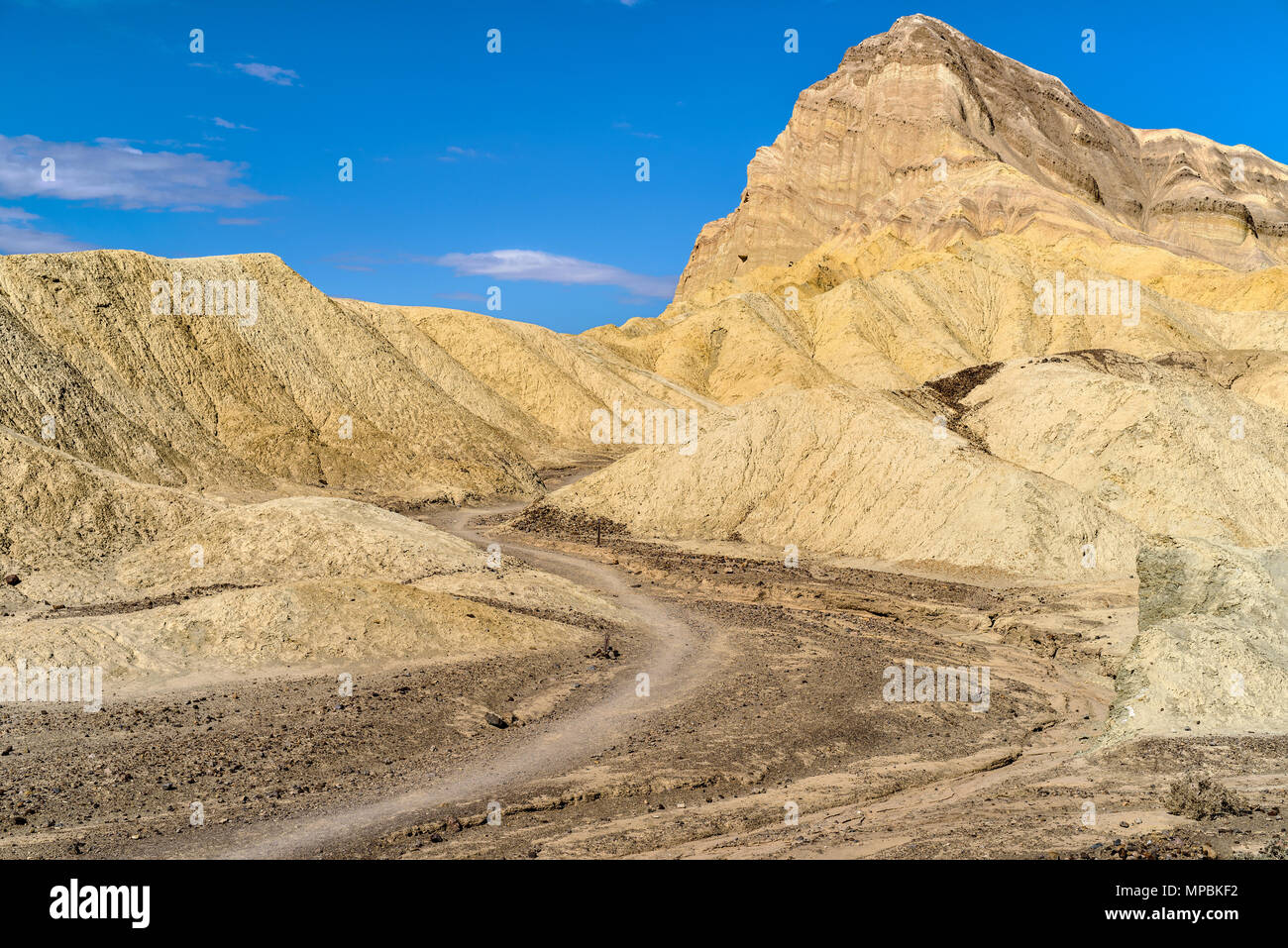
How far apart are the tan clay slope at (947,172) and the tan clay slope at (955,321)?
10591 millimetres

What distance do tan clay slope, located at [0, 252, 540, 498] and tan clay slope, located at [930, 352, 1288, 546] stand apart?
82.1 ft

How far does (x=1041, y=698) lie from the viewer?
1830 cm

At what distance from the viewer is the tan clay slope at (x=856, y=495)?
29.8m

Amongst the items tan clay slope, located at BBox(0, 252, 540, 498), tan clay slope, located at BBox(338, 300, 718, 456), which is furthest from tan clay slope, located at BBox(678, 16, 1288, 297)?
tan clay slope, located at BBox(0, 252, 540, 498)

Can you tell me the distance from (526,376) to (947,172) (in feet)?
181

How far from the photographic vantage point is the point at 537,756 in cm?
1427

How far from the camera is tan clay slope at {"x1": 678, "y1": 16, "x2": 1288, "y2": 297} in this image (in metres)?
102

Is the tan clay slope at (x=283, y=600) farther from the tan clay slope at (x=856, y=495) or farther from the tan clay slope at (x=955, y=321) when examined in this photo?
the tan clay slope at (x=955, y=321)

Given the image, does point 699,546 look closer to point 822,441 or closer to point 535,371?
point 822,441

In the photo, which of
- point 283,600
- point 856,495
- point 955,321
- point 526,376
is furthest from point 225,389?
point 955,321

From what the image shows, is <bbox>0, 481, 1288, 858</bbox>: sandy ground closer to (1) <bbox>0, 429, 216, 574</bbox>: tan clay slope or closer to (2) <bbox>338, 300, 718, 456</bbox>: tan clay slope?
(1) <bbox>0, 429, 216, 574</bbox>: tan clay slope
